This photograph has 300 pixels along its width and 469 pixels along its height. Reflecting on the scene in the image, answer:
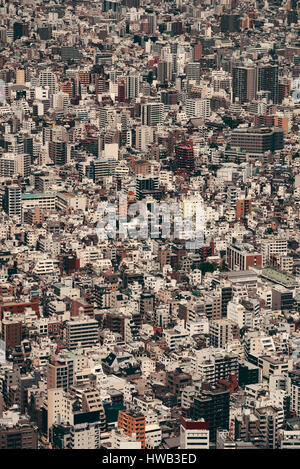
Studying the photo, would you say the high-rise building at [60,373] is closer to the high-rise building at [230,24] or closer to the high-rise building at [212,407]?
the high-rise building at [212,407]

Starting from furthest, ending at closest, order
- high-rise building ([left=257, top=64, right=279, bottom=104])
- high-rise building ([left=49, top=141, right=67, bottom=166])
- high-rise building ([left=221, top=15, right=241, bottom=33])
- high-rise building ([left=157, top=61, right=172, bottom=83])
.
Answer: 1. high-rise building ([left=221, top=15, right=241, bottom=33])
2. high-rise building ([left=157, top=61, right=172, bottom=83])
3. high-rise building ([left=257, top=64, right=279, bottom=104])
4. high-rise building ([left=49, top=141, right=67, bottom=166])

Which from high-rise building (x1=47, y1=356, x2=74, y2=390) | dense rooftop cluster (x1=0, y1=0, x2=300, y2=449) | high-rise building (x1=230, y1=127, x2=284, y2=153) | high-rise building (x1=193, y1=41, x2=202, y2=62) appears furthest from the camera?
high-rise building (x1=193, y1=41, x2=202, y2=62)

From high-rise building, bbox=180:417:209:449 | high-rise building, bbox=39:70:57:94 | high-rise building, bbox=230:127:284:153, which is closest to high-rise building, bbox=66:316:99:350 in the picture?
high-rise building, bbox=180:417:209:449

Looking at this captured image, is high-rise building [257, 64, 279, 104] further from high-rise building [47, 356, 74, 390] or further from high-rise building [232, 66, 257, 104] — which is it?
high-rise building [47, 356, 74, 390]

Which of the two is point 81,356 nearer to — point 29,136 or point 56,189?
point 56,189

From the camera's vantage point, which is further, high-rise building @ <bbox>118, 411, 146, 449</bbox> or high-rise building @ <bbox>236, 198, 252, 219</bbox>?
high-rise building @ <bbox>236, 198, 252, 219</bbox>

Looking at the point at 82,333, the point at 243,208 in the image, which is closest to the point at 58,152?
the point at 243,208

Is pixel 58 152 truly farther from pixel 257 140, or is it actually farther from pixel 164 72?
pixel 164 72

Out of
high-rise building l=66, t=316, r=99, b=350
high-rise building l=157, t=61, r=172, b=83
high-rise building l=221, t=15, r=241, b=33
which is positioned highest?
high-rise building l=66, t=316, r=99, b=350

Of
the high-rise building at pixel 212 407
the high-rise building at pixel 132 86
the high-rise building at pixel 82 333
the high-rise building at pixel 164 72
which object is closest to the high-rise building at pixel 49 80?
the high-rise building at pixel 132 86
